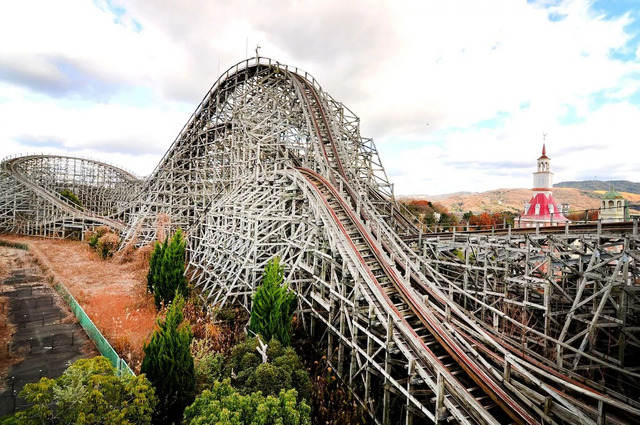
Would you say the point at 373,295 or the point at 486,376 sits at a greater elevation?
the point at 373,295

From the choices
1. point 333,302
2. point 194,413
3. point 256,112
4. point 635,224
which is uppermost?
point 256,112

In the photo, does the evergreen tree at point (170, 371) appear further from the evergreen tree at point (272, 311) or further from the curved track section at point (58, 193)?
the curved track section at point (58, 193)

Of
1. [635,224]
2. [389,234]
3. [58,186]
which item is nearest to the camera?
[635,224]

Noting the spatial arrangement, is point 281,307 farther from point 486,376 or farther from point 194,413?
point 486,376

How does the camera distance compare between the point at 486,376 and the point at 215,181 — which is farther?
the point at 215,181

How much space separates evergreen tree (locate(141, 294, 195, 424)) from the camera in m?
→ 6.88

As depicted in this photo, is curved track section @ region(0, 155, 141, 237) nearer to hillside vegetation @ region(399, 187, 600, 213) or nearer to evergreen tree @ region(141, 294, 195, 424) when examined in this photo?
evergreen tree @ region(141, 294, 195, 424)

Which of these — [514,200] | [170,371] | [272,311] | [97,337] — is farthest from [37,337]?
[514,200]

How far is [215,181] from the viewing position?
20359 millimetres

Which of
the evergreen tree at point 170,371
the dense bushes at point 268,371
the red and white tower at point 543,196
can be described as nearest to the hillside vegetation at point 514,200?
the red and white tower at point 543,196

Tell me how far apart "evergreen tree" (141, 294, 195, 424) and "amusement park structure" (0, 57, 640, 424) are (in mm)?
3985

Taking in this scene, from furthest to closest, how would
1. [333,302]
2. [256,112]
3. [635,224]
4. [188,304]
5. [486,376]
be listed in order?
[256,112] → [188,304] → [333,302] → [635,224] → [486,376]

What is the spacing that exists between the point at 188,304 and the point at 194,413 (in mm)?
8531

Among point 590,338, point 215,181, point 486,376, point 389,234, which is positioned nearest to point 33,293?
point 215,181
